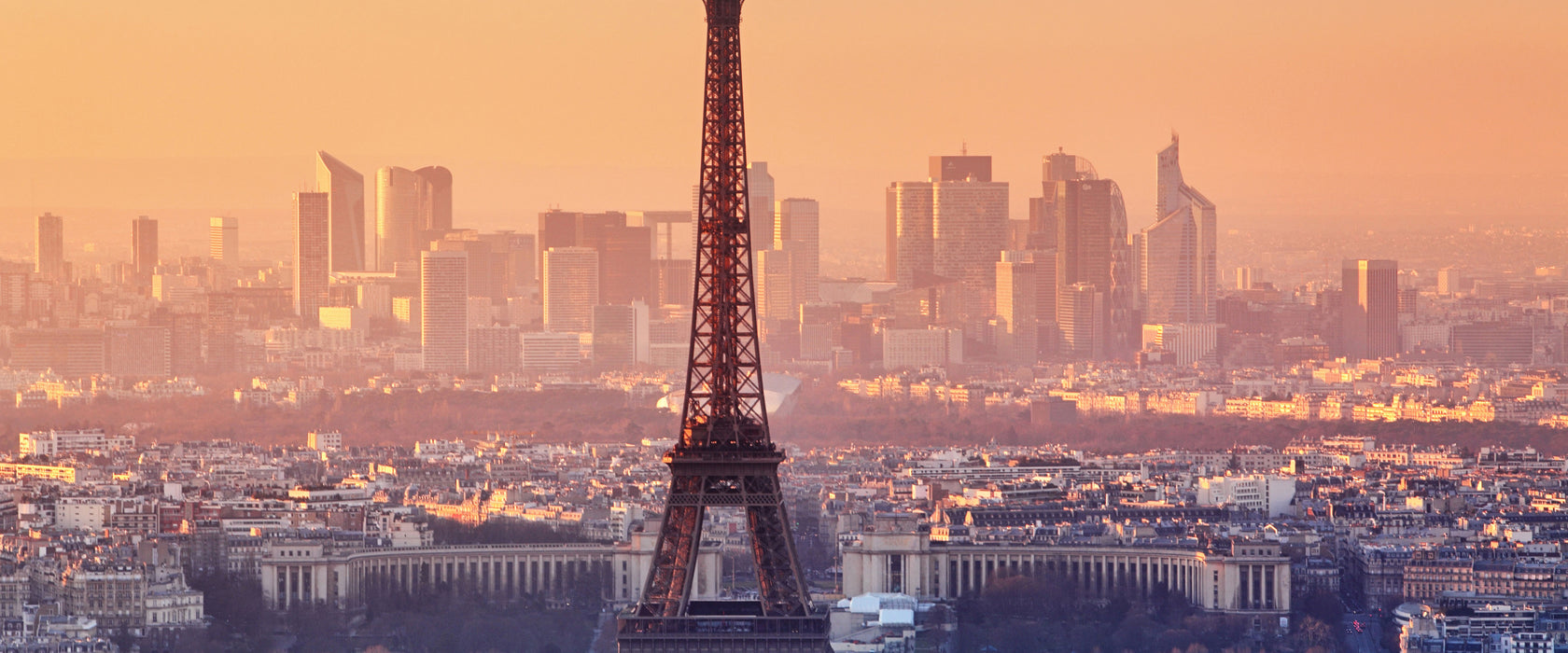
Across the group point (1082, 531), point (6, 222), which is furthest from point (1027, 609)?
point (6, 222)

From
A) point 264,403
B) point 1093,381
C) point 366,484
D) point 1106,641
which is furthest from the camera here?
point 1093,381

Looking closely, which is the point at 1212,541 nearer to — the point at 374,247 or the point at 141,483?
the point at 141,483

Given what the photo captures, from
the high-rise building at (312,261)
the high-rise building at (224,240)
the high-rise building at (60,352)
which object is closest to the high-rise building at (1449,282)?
the high-rise building at (312,261)

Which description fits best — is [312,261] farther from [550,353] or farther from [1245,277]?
[1245,277]

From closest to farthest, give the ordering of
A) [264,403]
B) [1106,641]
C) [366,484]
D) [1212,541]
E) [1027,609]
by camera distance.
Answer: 1. [1106,641]
2. [1027,609]
3. [1212,541]
4. [366,484]
5. [264,403]

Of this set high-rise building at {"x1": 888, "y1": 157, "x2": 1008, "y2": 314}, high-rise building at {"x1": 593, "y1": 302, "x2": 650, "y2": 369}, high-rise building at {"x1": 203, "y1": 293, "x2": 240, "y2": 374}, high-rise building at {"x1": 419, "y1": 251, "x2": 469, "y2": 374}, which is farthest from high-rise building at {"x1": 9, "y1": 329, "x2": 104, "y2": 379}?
high-rise building at {"x1": 888, "y1": 157, "x2": 1008, "y2": 314}

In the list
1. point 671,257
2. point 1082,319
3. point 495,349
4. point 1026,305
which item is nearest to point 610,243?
point 671,257

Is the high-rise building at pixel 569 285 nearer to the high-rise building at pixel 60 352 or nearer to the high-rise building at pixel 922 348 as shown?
the high-rise building at pixel 922 348
